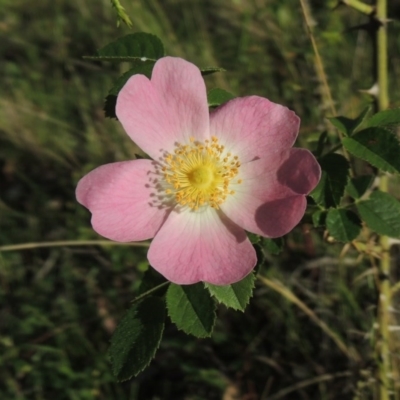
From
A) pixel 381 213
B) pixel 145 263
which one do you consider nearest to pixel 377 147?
pixel 381 213

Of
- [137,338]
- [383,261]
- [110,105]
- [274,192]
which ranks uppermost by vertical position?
[110,105]

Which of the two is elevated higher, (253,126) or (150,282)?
(253,126)

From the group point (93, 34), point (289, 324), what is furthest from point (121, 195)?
point (93, 34)

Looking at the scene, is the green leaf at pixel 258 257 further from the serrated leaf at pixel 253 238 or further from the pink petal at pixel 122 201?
the pink petal at pixel 122 201

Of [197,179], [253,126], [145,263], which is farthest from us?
[145,263]

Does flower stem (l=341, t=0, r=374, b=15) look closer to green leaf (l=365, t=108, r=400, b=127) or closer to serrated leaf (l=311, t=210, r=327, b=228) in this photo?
green leaf (l=365, t=108, r=400, b=127)

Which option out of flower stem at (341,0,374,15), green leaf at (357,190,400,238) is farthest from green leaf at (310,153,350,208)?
flower stem at (341,0,374,15)

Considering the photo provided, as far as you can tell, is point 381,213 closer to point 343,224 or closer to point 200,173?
point 343,224
